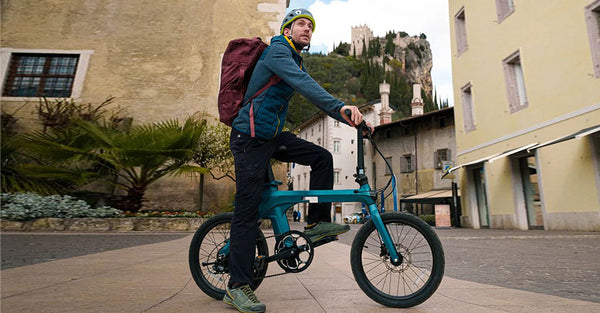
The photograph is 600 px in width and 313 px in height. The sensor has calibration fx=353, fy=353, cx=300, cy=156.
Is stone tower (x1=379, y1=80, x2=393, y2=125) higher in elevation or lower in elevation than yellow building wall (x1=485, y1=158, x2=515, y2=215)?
higher

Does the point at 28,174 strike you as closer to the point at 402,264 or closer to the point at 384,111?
the point at 402,264

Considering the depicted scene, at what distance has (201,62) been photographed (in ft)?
47.7

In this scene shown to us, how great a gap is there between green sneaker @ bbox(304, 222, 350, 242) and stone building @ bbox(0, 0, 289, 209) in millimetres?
11455

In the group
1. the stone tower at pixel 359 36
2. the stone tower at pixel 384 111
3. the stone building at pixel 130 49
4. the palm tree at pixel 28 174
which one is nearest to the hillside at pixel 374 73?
the stone tower at pixel 359 36

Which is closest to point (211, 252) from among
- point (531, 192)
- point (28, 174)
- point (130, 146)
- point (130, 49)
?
point (130, 146)

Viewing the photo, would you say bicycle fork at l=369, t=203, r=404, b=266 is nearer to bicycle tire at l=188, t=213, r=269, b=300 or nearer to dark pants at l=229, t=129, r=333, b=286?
dark pants at l=229, t=129, r=333, b=286

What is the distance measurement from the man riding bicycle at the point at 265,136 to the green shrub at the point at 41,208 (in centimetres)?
917

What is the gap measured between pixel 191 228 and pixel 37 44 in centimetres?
1078

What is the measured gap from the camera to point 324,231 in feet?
7.35

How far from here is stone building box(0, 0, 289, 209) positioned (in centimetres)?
1389

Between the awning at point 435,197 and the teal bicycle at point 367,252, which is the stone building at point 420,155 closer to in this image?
the awning at point 435,197

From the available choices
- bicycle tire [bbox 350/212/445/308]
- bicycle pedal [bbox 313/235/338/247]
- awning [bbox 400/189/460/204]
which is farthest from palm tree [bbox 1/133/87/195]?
awning [bbox 400/189/460/204]

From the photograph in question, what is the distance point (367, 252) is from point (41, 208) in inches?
386

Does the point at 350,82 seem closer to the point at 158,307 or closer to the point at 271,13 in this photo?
the point at 271,13
